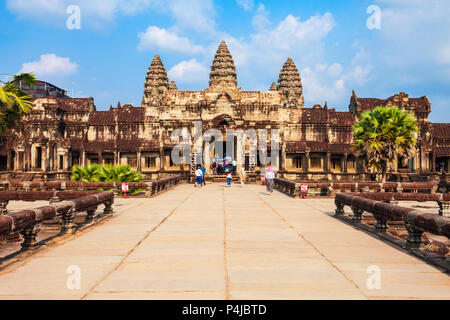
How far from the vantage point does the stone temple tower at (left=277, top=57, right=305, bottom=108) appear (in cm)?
6919

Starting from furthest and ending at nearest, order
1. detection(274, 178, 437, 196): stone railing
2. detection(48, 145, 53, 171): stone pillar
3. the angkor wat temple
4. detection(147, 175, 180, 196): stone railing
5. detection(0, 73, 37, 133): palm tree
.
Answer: detection(48, 145, 53, 171): stone pillar < the angkor wat temple < detection(147, 175, 180, 196): stone railing < detection(274, 178, 437, 196): stone railing < detection(0, 73, 37, 133): palm tree

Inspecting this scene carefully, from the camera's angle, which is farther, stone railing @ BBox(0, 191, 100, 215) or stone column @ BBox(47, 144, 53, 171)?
stone column @ BBox(47, 144, 53, 171)

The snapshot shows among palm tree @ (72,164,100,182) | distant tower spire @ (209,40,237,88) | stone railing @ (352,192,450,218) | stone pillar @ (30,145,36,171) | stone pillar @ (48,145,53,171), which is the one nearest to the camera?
stone railing @ (352,192,450,218)

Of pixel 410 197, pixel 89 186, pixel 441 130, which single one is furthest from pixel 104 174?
pixel 441 130

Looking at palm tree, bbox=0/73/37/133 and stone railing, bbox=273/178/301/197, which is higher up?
palm tree, bbox=0/73/37/133

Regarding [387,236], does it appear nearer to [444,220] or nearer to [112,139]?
[444,220]

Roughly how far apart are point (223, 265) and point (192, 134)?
32.4m

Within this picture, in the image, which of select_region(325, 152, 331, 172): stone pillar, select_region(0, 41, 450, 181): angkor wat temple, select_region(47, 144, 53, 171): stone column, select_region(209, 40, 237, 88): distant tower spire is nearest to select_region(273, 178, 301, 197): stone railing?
select_region(0, 41, 450, 181): angkor wat temple

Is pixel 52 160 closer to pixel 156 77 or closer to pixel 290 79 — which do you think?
pixel 156 77

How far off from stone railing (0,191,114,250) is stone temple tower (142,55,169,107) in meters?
60.7

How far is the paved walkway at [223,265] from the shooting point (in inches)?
198

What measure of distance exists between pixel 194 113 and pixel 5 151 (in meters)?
21.4

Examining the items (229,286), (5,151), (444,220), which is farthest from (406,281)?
(5,151)

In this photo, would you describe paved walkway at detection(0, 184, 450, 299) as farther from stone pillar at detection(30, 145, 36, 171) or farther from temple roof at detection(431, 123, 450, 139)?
temple roof at detection(431, 123, 450, 139)
